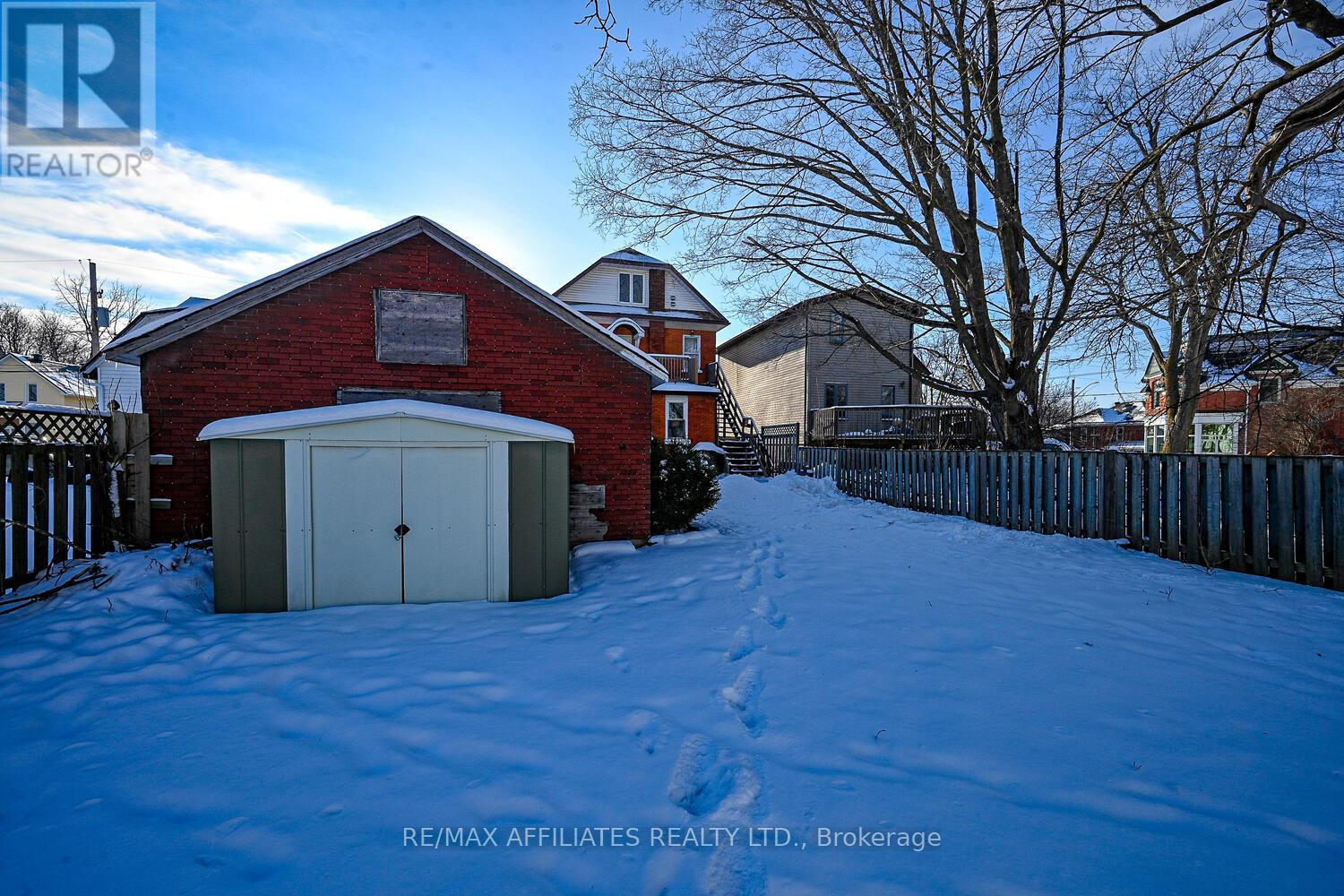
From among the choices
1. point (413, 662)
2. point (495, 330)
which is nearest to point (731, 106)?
point (495, 330)

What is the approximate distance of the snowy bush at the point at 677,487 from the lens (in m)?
9.85

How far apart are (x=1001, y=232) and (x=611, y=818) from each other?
1304cm

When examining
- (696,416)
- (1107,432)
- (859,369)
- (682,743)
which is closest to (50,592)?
(682,743)

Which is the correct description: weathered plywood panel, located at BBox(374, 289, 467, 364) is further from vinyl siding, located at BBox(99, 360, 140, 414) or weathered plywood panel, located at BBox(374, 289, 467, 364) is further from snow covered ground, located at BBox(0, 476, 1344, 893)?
vinyl siding, located at BBox(99, 360, 140, 414)

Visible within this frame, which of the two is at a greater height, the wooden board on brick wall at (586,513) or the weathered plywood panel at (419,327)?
the weathered plywood panel at (419,327)

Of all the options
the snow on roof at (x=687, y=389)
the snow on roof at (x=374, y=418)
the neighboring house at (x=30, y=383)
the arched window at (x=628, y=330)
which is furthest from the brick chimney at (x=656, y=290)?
the neighboring house at (x=30, y=383)

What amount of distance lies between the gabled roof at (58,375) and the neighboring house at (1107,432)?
186 ft

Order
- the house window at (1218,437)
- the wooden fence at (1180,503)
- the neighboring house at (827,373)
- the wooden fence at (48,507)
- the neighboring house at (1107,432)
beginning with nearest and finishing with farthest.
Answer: the wooden fence at (48,507) < the wooden fence at (1180,503) < the house window at (1218,437) < the neighboring house at (827,373) < the neighboring house at (1107,432)

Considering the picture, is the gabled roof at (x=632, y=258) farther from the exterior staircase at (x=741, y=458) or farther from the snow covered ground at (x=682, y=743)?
the snow covered ground at (x=682, y=743)

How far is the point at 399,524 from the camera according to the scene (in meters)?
5.94

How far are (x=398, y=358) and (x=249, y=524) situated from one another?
3277mm

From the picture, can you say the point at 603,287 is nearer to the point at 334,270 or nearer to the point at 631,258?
the point at 631,258

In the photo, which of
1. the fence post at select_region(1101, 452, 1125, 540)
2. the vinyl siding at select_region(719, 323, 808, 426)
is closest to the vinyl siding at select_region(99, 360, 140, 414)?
the vinyl siding at select_region(719, 323, 808, 426)

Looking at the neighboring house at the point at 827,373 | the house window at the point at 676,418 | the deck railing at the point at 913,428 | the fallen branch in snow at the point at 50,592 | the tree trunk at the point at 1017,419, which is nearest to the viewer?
the fallen branch in snow at the point at 50,592
